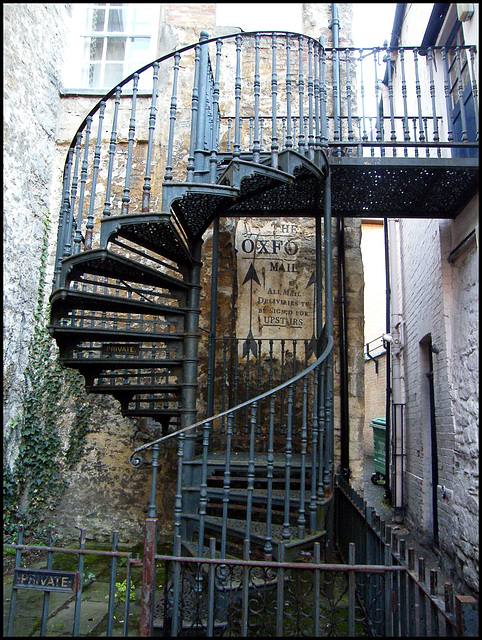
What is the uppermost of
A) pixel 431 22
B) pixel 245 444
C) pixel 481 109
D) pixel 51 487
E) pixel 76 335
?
pixel 431 22

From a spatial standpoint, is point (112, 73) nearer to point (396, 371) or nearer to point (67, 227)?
point (67, 227)

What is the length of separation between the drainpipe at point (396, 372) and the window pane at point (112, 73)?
471 centimetres

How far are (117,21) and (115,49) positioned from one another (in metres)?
0.44

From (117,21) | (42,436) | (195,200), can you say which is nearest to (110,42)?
(117,21)

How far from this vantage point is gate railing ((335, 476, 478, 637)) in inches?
71.2

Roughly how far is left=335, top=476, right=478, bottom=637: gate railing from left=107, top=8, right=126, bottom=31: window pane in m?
6.44

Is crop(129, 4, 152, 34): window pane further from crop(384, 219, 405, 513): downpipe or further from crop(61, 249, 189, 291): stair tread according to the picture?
crop(384, 219, 405, 513): downpipe

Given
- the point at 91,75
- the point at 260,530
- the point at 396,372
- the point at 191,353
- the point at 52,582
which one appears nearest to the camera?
the point at 52,582

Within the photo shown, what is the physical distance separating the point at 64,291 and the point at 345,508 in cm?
274

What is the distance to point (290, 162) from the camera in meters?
3.29

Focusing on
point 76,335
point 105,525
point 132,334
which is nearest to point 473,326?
point 132,334

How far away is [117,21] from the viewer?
6.11 m

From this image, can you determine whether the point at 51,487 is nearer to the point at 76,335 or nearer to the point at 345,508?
the point at 76,335

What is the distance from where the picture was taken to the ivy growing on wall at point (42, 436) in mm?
4500
